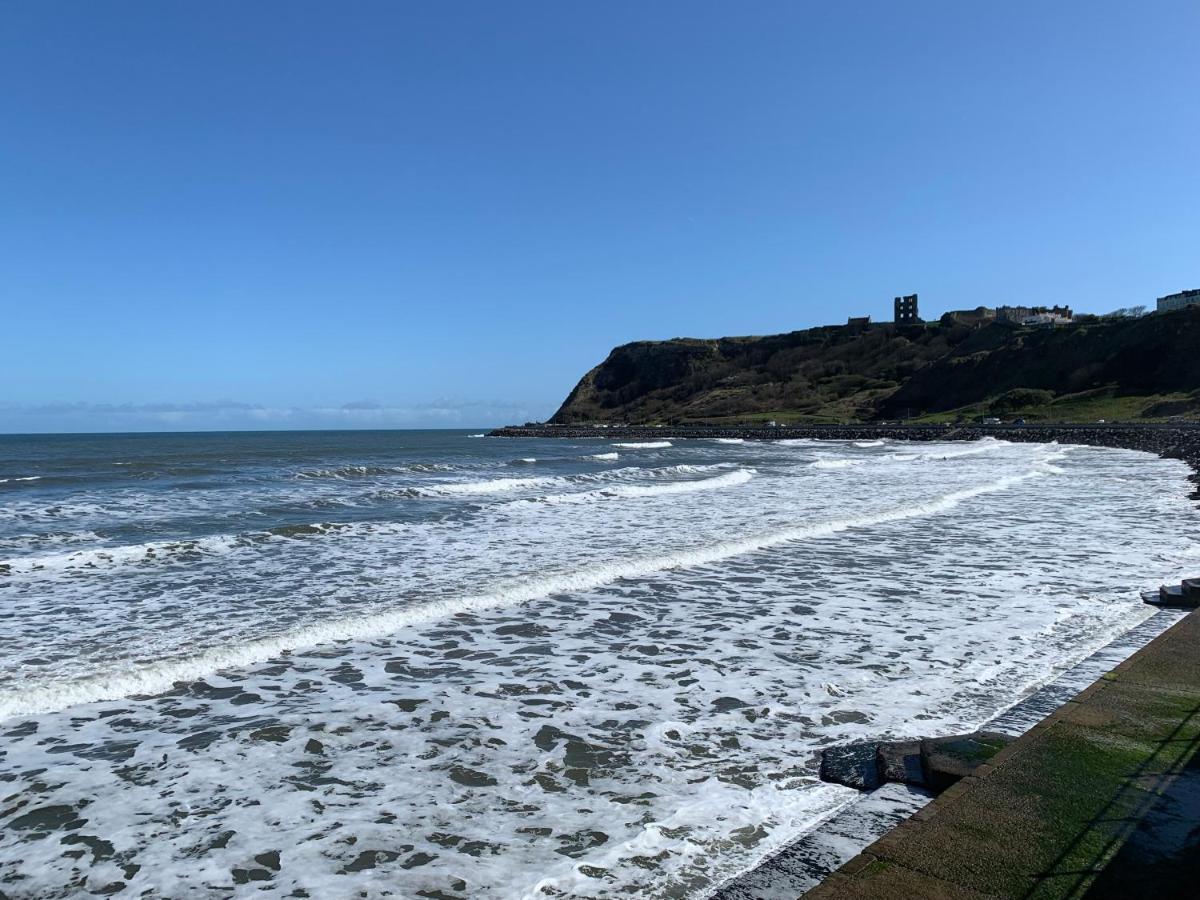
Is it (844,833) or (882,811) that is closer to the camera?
(844,833)

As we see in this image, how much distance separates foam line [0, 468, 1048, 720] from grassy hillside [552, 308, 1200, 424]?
80670mm

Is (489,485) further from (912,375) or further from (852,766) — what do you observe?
(912,375)

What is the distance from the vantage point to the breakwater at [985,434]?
49875 millimetres

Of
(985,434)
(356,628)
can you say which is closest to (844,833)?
(356,628)

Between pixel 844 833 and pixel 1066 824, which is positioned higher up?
pixel 1066 824

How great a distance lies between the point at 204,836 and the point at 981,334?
148 meters

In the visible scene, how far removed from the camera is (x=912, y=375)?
131125mm

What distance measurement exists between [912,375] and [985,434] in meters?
56.5

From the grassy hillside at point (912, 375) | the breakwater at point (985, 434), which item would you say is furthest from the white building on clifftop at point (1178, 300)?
the breakwater at point (985, 434)

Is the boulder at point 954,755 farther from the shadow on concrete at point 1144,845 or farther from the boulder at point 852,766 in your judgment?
the shadow on concrete at point 1144,845

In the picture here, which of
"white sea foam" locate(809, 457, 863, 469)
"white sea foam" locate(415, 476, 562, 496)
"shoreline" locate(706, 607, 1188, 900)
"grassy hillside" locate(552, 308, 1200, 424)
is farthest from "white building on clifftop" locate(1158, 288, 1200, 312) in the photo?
"shoreline" locate(706, 607, 1188, 900)

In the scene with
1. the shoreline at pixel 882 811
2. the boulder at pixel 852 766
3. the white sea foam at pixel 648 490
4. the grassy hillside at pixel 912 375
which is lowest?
the white sea foam at pixel 648 490

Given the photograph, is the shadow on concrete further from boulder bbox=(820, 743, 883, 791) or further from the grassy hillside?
the grassy hillside

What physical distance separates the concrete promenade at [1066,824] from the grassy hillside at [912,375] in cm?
8860
